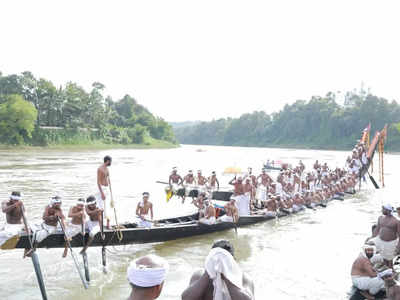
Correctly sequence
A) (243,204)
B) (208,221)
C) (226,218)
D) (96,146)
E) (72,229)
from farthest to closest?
1. (96,146)
2. (243,204)
3. (226,218)
4. (208,221)
5. (72,229)

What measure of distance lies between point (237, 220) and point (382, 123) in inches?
3029

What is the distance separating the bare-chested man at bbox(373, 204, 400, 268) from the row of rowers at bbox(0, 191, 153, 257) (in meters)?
5.68

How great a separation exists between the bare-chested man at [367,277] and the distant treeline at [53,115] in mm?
53039

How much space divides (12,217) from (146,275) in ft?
17.9

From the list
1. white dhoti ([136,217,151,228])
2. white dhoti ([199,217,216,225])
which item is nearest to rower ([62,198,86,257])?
white dhoti ([136,217,151,228])

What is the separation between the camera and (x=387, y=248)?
6715 mm

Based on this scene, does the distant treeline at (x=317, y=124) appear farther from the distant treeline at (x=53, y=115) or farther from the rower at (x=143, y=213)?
the rower at (x=143, y=213)

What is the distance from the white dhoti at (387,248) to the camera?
6.66 meters

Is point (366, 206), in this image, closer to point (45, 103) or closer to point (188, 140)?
point (45, 103)


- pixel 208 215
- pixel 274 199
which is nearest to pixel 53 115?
pixel 274 199

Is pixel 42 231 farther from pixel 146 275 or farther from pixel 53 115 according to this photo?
pixel 53 115

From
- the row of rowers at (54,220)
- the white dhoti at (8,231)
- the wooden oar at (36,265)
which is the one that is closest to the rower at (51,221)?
the row of rowers at (54,220)

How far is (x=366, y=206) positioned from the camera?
678 inches

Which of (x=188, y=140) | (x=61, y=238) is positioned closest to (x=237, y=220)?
(x=61, y=238)
